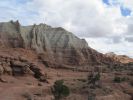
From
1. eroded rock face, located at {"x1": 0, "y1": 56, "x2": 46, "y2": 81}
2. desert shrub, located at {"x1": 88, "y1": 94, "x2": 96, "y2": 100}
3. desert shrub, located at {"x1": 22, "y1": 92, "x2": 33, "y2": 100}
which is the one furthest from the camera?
eroded rock face, located at {"x1": 0, "y1": 56, "x2": 46, "y2": 81}

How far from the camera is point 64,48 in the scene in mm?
101625

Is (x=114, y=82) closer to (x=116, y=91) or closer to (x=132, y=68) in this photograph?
(x=116, y=91)

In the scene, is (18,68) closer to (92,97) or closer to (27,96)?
(27,96)

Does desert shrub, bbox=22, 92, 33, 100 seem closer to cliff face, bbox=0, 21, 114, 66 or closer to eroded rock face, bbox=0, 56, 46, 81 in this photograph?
eroded rock face, bbox=0, 56, 46, 81

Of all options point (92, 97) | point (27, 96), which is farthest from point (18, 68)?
point (92, 97)

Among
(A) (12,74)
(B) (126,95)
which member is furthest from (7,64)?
(B) (126,95)

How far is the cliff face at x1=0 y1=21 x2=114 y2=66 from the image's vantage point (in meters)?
89.8

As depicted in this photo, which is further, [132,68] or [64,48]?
[64,48]

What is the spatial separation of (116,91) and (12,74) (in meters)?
17.3

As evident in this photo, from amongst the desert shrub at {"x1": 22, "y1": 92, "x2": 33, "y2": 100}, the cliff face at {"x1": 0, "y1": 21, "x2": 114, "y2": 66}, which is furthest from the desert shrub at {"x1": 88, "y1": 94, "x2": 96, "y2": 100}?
the cliff face at {"x1": 0, "y1": 21, "x2": 114, "y2": 66}

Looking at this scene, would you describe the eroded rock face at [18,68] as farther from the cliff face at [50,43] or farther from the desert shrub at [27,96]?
the cliff face at [50,43]

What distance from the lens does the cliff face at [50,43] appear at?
295ft

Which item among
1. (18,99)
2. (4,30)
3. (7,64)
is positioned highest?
(4,30)

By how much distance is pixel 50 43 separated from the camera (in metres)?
102
